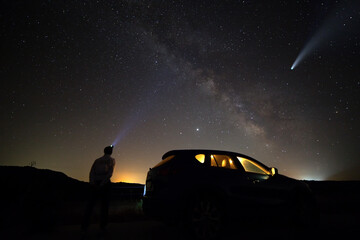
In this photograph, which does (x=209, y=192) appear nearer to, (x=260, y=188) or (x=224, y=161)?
(x=224, y=161)

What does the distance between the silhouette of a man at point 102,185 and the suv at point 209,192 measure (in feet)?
2.81

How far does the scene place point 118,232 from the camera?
4590 mm

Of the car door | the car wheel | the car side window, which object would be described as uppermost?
the car side window

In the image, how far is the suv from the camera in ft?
12.4

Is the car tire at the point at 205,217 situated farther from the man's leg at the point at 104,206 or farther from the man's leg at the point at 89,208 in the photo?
the man's leg at the point at 89,208

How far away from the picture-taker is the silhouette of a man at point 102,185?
14.9 ft

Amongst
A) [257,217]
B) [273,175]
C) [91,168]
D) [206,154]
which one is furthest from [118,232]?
[273,175]

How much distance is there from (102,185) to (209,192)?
2.10m

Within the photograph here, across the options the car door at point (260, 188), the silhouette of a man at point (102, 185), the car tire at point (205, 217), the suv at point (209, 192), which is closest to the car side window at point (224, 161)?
the suv at point (209, 192)

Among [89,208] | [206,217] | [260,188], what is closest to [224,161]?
[260,188]

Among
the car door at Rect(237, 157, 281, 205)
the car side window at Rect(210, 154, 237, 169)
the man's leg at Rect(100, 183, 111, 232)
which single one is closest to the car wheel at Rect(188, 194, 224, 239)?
the car door at Rect(237, 157, 281, 205)

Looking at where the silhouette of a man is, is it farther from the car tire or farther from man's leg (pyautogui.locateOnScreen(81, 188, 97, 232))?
the car tire

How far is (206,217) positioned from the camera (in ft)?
12.7

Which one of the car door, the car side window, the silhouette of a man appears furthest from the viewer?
the car side window
